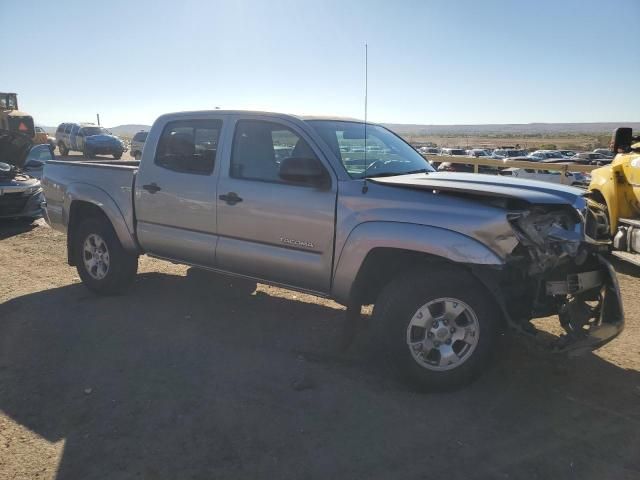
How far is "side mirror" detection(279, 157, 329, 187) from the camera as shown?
151 inches

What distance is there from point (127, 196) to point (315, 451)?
3499mm

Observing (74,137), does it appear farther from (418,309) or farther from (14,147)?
(418,309)

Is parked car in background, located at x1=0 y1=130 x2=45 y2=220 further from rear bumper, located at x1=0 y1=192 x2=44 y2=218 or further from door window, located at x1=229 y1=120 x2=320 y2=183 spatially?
door window, located at x1=229 y1=120 x2=320 y2=183

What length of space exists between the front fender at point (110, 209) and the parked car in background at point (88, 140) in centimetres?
2357

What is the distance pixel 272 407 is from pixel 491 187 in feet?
6.97

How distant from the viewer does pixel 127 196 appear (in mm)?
5352

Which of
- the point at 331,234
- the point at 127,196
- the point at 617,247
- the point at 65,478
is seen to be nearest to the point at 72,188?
the point at 127,196

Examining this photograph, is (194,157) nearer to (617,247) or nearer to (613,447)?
(613,447)

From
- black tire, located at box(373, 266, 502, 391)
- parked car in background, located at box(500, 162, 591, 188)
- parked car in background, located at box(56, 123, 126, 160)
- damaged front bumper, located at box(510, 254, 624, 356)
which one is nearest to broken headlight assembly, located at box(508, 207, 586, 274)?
damaged front bumper, located at box(510, 254, 624, 356)

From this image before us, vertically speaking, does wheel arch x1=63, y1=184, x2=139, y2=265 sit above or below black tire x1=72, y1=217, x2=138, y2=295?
above

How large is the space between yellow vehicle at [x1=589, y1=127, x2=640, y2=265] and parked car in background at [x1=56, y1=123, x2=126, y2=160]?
25.5 metres

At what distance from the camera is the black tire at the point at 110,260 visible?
18.4 feet

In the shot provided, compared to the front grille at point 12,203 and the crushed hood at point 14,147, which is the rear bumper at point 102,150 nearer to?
the crushed hood at point 14,147

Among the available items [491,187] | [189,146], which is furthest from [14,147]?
[491,187]
